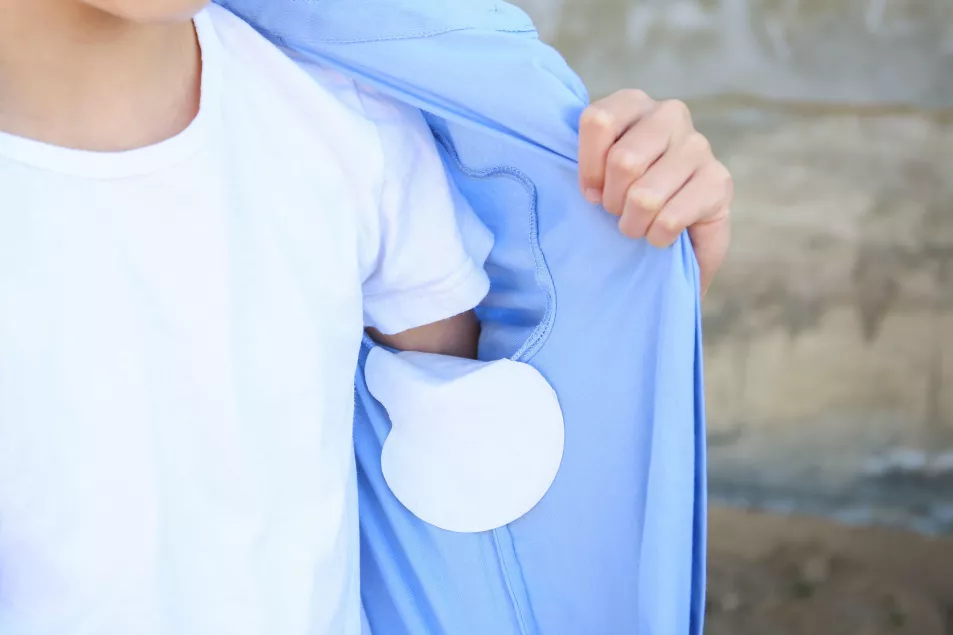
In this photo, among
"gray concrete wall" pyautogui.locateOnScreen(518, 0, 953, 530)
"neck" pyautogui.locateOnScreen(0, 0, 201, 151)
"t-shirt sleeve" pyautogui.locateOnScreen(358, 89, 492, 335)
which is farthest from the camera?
"gray concrete wall" pyautogui.locateOnScreen(518, 0, 953, 530)

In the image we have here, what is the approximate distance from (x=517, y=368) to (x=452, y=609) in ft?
0.68

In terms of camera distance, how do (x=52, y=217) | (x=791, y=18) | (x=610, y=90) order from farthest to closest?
(x=610, y=90)
(x=791, y=18)
(x=52, y=217)

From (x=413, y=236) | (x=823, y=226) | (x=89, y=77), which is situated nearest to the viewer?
(x=89, y=77)

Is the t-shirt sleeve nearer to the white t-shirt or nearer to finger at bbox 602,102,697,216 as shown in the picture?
the white t-shirt

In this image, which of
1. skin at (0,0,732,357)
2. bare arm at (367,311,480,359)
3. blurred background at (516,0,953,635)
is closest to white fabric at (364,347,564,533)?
bare arm at (367,311,480,359)

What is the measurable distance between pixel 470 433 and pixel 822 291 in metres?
0.78

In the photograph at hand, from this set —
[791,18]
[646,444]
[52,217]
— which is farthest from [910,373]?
[52,217]

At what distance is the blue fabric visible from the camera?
539mm

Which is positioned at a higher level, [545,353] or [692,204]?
[692,204]

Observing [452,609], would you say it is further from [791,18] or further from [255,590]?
[791,18]

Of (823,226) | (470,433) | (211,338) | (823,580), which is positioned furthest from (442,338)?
(823,580)

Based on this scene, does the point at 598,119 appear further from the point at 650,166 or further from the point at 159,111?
the point at 159,111

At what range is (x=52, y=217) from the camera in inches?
17.7

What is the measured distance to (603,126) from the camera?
0.49 m
